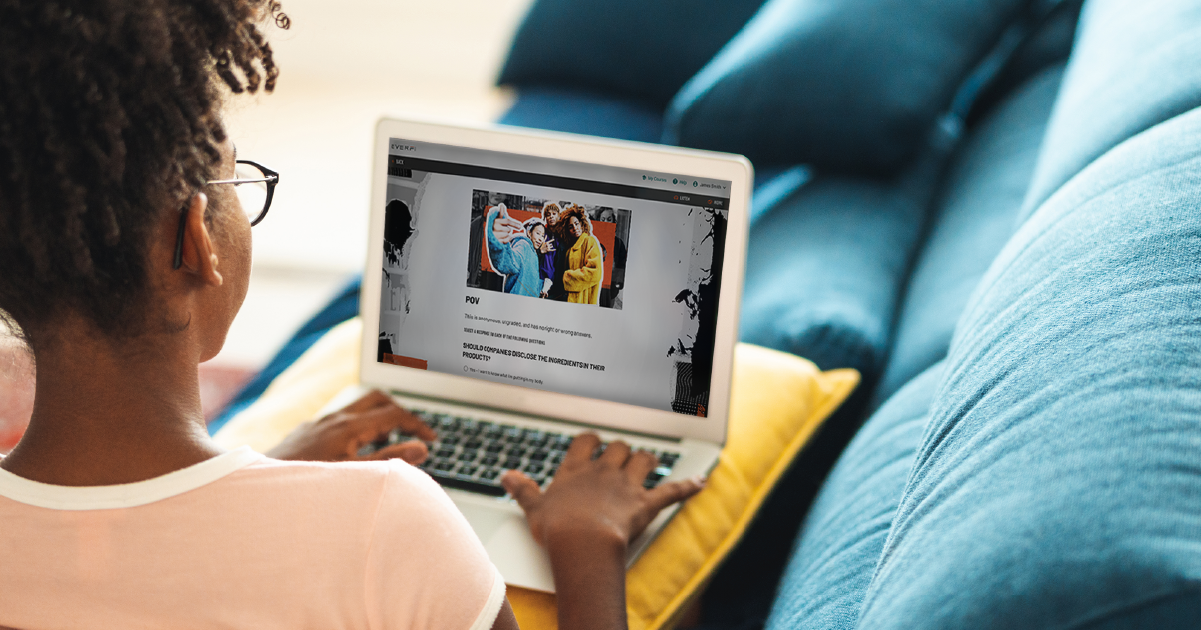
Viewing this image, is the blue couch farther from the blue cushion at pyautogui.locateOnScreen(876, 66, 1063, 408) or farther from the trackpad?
the trackpad

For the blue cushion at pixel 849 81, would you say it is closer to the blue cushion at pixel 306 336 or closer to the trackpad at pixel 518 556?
the blue cushion at pixel 306 336

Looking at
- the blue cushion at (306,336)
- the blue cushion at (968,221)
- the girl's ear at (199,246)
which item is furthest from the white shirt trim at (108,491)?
the blue cushion at (968,221)

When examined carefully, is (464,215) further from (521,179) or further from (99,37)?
(99,37)

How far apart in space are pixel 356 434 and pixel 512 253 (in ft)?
Answer: 0.80

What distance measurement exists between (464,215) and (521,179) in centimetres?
7

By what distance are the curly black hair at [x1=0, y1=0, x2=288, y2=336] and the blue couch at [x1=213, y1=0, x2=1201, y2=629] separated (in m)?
0.49

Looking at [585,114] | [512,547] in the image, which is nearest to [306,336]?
[512,547]

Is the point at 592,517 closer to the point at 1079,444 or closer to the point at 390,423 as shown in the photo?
the point at 390,423

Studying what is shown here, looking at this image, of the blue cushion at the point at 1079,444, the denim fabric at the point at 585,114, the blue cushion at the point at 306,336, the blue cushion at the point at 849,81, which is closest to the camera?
the blue cushion at the point at 1079,444

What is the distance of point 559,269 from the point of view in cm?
92

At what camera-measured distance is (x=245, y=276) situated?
2.16 feet

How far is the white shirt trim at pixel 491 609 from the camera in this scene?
580mm

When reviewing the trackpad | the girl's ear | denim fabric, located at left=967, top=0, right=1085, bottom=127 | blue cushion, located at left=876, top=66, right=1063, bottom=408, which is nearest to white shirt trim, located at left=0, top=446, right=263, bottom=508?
the girl's ear

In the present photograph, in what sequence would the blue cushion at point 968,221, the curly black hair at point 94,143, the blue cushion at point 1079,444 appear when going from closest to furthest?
1. the blue cushion at point 1079,444
2. the curly black hair at point 94,143
3. the blue cushion at point 968,221
